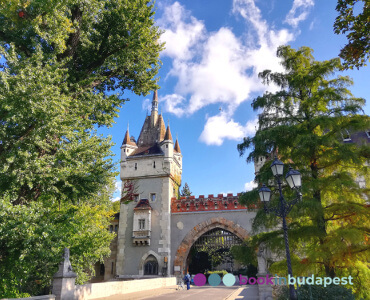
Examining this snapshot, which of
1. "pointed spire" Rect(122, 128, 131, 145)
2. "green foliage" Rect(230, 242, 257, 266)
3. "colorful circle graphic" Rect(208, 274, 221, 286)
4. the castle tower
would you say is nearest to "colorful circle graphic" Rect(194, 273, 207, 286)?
"colorful circle graphic" Rect(208, 274, 221, 286)

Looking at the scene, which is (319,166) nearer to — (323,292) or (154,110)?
(323,292)

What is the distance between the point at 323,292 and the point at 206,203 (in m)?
17.6

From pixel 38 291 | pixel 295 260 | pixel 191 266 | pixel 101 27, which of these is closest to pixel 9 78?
pixel 101 27

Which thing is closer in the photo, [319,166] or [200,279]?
[319,166]

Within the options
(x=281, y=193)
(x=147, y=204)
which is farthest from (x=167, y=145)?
(x=281, y=193)

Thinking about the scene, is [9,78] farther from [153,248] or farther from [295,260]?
[153,248]

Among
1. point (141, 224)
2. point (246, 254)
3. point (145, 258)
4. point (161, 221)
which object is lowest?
point (145, 258)

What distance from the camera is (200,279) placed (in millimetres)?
26234

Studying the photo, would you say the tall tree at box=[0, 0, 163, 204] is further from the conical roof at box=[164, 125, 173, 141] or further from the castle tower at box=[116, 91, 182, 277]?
the conical roof at box=[164, 125, 173, 141]

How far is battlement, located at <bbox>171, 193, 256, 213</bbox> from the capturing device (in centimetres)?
2377

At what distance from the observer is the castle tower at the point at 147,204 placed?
2331 centimetres

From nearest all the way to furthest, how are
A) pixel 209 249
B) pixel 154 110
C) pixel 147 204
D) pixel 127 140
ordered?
pixel 147 204 < pixel 209 249 < pixel 127 140 < pixel 154 110

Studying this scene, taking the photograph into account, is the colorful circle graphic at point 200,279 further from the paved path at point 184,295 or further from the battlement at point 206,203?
the paved path at point 184,295

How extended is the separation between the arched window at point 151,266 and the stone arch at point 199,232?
1.74 metres
